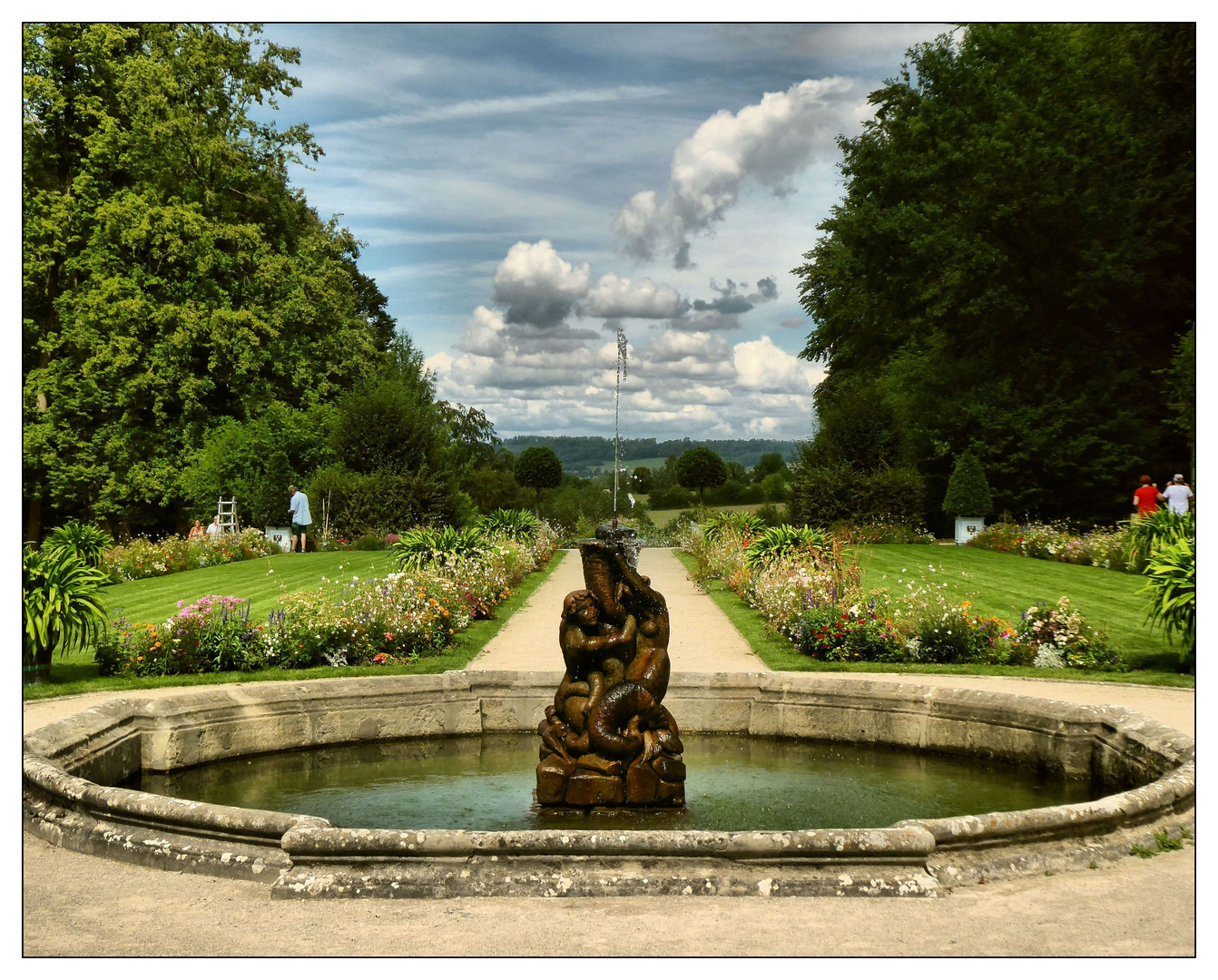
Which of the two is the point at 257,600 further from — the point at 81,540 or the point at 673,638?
the point at 673,638

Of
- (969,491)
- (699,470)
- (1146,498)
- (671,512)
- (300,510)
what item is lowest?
(671,512)

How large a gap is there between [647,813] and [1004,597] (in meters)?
11.9

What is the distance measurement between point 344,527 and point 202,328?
7.01 m

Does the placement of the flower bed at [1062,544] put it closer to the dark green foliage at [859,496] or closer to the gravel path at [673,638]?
the dark green foliage at [859,496]

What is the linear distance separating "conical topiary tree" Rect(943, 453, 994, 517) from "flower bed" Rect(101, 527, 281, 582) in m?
17.8

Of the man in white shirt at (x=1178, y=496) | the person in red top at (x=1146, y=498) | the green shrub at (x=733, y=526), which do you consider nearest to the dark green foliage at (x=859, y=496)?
the green shrub at (x=733, y=526)

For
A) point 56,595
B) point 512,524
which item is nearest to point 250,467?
point 512,524

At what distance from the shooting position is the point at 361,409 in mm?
28984

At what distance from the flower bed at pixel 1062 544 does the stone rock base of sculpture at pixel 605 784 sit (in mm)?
15649

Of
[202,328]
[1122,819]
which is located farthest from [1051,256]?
[1122,819]

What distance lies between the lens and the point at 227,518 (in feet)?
93.6

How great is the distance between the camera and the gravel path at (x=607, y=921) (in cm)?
384

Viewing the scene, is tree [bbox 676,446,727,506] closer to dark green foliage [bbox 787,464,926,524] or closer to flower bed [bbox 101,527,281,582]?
dark green foliage [bbox 787,464,926,524]

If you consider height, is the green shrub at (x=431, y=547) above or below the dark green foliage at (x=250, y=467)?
below
